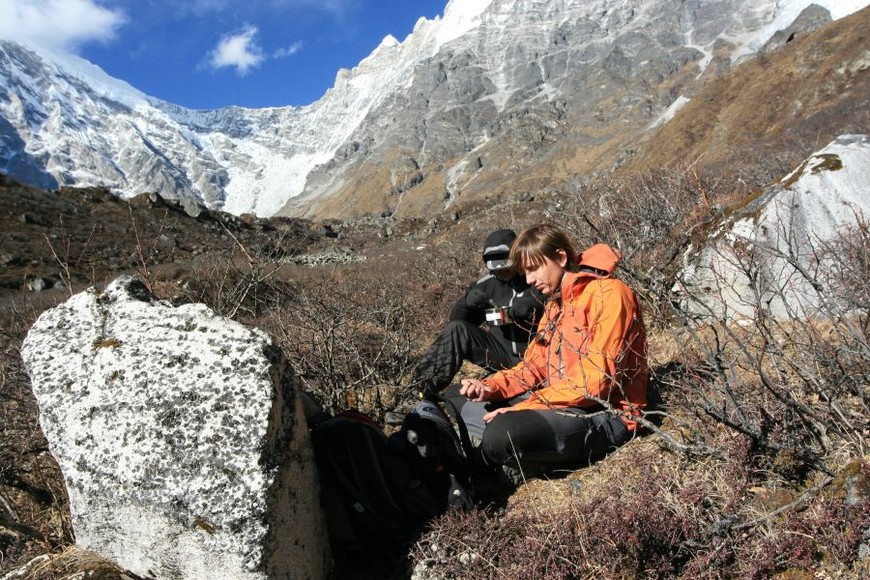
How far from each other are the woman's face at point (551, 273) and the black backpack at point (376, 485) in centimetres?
118

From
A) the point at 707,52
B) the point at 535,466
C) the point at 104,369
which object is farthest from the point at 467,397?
the point at 707,52

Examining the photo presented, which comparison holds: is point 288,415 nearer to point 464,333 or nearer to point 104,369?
point 104,369

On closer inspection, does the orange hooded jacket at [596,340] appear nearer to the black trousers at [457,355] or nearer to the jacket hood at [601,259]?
the jacket hood at [601,259]

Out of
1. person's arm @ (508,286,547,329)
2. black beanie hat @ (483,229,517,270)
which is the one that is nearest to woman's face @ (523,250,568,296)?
person's arm @ (508,286,547,329)

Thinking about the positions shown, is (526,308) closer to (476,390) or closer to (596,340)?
(476,390)

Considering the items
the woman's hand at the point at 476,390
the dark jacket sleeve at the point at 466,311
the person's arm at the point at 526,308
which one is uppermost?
the dark jacket sleeve at the point at 466,311

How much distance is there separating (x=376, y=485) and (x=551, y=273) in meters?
1.57

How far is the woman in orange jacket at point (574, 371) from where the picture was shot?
2643mm

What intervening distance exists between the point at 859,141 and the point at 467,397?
169 inches

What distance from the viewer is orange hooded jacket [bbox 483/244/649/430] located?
8.55ft

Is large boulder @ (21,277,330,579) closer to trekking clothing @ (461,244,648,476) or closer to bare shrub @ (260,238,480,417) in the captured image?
trekking clothing @ (461,244,648,476)

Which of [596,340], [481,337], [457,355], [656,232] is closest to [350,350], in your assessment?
[457,355]

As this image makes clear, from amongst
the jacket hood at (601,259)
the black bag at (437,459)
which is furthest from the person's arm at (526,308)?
the black bag at (437,459)

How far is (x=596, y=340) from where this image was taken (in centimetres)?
266
